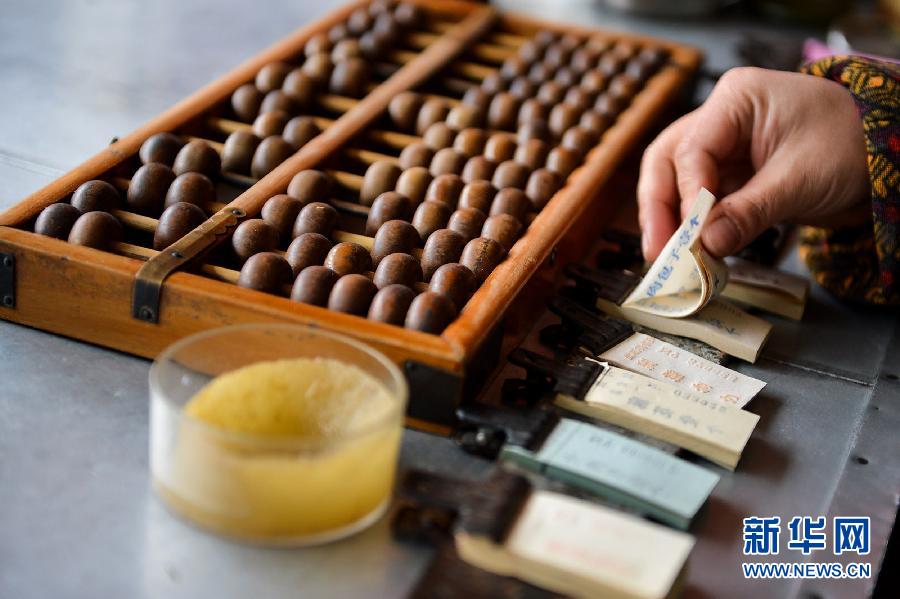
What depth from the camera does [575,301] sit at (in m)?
1.48

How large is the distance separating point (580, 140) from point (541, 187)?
22 centimetres

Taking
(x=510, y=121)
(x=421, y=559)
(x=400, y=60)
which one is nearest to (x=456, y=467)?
(x=421, y=559)

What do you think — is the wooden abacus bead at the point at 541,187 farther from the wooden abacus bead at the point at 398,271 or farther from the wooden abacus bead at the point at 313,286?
the wooden abacus bead at the point at 313,286

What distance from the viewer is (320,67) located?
2.01 m

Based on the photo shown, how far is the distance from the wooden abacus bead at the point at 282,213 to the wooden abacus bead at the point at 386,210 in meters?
0.10

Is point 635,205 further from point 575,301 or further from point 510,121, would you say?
point 575,301

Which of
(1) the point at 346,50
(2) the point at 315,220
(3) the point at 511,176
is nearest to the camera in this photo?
(2) the point at 315,220

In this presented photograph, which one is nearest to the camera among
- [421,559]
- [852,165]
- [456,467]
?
[421,559]

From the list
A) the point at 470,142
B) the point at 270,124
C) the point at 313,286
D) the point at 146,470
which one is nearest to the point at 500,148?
the point at 470,142

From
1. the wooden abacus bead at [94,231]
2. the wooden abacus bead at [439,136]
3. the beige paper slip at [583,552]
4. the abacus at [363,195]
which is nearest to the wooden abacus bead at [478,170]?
the abacus at [363,195]

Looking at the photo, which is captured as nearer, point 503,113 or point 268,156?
point 268,156

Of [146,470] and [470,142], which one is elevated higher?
[470,142]

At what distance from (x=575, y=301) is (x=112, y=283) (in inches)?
23.7

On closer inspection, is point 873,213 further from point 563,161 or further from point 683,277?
point 563,161
